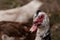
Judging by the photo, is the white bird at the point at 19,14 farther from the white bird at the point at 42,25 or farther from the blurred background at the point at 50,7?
the white bird at the point at 42,25

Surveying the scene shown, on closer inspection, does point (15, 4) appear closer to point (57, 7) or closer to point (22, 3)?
point (22, 3)

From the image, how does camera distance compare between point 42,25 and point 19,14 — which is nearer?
point 42,25

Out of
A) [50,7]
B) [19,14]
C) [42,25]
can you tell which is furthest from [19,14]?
[42,25]

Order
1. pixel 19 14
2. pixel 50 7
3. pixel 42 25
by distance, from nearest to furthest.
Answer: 1. pixel 42 25
2. pixel 19 14
3. pixel 50 7

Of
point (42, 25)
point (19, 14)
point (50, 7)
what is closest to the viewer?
point (42, 25)

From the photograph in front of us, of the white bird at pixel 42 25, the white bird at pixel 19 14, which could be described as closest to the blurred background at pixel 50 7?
the white bird at pixel 19 14

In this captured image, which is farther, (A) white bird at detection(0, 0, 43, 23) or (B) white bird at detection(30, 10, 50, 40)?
(A) white bird at detection(0, 0, 43, 23)

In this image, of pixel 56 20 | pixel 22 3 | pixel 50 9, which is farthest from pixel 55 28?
pixel 22 3

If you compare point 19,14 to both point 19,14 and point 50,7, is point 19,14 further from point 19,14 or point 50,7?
point 50,7

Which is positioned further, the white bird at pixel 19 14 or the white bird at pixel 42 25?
the white bird at pixel 19 14

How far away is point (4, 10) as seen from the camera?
200cm

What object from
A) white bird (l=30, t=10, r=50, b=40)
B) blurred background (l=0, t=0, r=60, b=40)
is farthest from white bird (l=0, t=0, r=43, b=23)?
white bird (l=30, t=10, r=50, b=40)

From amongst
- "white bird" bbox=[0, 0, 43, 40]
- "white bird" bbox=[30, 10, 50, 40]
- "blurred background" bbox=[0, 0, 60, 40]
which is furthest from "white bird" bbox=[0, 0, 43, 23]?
"white bird" bbox=[30, 10, 50, 40]

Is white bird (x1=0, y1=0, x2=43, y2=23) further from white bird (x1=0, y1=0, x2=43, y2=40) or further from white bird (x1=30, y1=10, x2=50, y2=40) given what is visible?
white bird (x1=30, y1=10, x2=50, y2=40)
